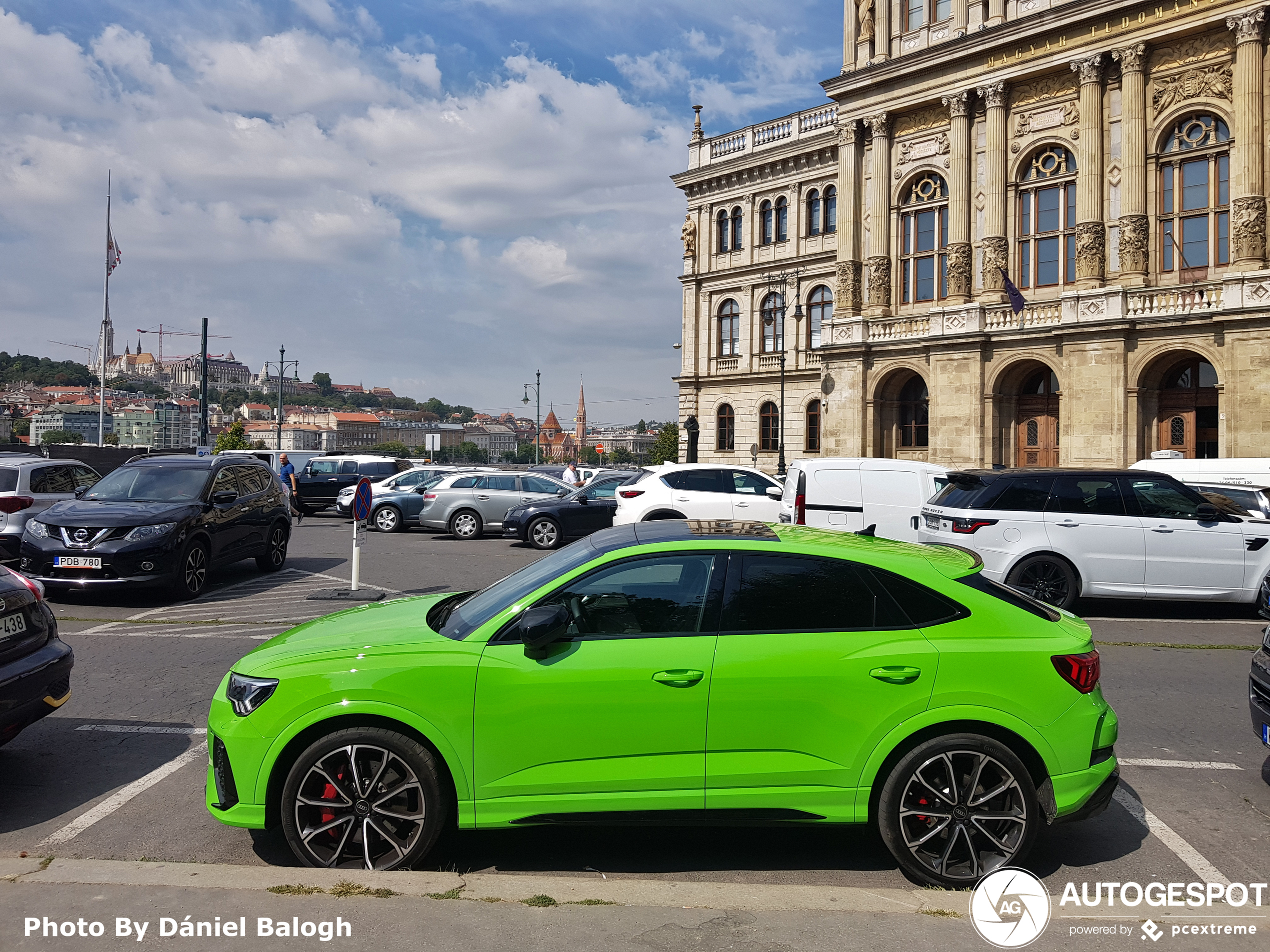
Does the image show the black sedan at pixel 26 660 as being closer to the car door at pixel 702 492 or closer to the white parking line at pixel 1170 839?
the white parking line at pixel 1170 839

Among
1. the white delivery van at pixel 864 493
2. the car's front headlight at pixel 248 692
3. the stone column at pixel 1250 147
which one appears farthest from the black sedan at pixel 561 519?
the stone column at pixel 1250 147

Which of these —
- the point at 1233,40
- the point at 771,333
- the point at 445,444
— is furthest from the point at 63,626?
the point at 445,444

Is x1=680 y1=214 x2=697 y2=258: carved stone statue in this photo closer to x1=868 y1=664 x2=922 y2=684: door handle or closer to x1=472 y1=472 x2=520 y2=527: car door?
x1=472 y1=472 x2=520 y2=527: car door

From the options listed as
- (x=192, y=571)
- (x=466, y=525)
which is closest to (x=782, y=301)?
(x=466, y=525)

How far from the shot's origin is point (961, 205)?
32344mm

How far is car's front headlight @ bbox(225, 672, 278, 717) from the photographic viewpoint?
396 centimetres

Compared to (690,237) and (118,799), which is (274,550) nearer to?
(118,799)

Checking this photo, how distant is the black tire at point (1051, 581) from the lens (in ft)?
35.6

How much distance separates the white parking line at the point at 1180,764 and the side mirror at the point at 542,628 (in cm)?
384

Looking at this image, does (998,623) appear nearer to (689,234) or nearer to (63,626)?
(63,626)

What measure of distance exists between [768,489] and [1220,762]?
421 inches

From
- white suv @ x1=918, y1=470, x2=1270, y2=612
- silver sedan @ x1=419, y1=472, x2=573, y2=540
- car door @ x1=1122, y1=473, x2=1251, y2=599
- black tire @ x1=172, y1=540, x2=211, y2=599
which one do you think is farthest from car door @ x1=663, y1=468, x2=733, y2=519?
black tire @ x1=172, y1=540, x2=211, y2=599

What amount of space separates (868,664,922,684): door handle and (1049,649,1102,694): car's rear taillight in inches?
24.8

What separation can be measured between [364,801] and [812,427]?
136ft
